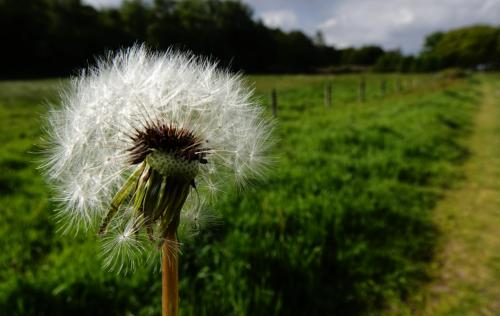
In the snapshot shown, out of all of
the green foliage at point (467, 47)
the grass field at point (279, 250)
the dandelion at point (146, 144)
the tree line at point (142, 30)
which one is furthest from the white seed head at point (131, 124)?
the green foliage at point (467, 47)

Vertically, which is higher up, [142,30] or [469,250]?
[142,30]

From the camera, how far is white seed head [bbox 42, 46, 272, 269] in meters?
1.07

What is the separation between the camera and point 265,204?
4.82 metres

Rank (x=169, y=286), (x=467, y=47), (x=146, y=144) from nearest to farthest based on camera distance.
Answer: (x=169, y=286), (x=146, y=144), (x=467, y=47)

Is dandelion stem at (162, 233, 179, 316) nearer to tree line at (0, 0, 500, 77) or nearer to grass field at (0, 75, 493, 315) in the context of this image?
grass field at (0, 75, 493, 315)

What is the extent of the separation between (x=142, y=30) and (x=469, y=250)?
28.2 meters

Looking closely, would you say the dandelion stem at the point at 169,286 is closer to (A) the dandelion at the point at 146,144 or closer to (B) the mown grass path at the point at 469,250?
(A) the dandelion at the point at 146,144

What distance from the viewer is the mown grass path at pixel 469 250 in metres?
4.24

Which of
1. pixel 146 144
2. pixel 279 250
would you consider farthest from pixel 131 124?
pixel 279 250

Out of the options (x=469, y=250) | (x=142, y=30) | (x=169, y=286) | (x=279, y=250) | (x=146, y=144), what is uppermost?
(x=142, y=30)

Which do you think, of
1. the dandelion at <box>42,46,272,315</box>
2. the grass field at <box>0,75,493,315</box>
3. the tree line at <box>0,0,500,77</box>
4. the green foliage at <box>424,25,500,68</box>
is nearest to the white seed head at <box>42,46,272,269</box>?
the dandelion at <box>42,46,272,315</box>

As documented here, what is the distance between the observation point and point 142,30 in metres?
29.4

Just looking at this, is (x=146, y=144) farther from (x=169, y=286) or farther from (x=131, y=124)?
(x=169, y=286)

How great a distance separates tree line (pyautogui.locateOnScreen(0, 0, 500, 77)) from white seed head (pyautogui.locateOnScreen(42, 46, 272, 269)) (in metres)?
28.9
